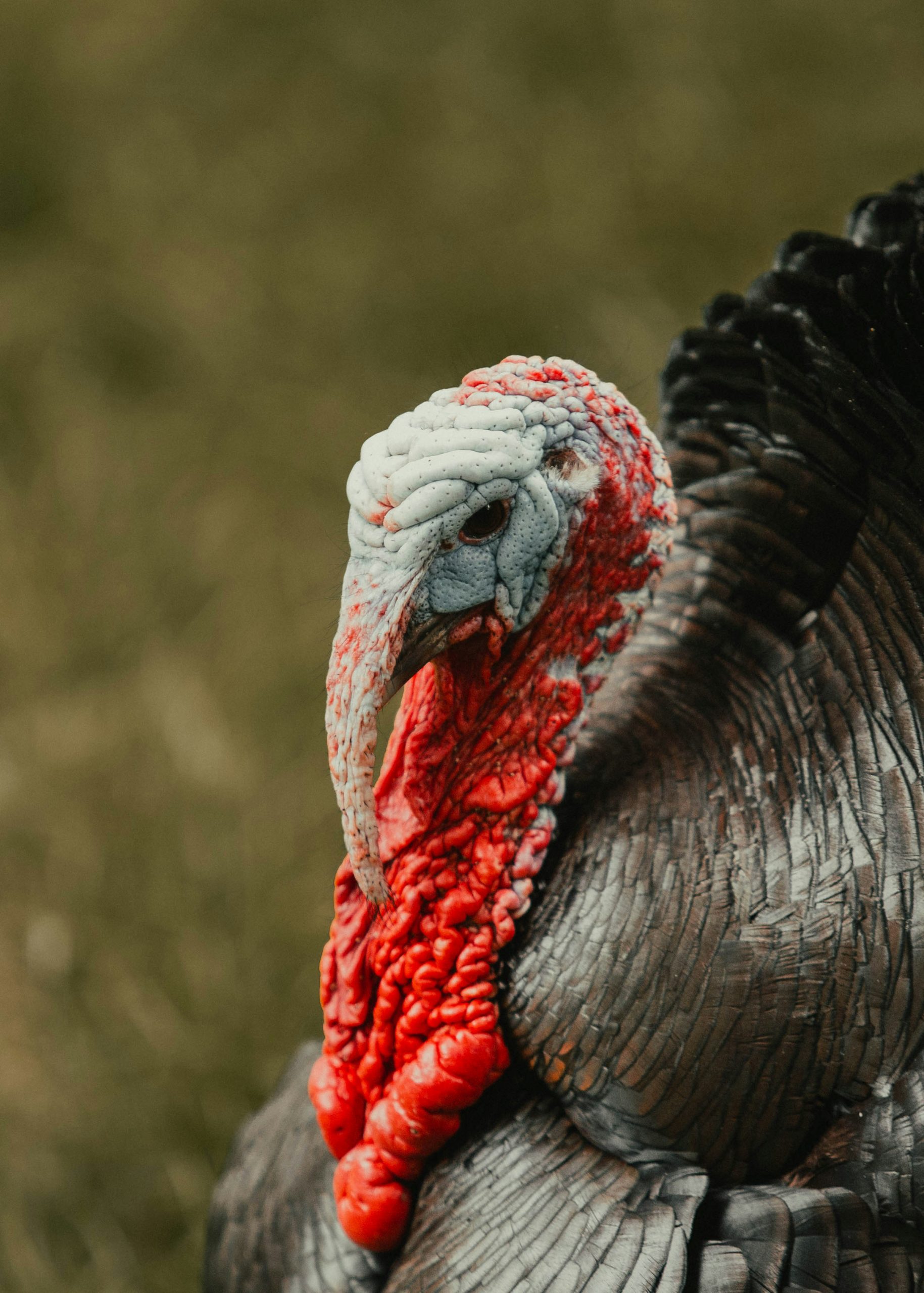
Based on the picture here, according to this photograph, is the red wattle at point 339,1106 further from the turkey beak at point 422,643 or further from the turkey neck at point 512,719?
the turkey beak at point 422,643

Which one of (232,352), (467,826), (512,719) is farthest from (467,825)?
(232,352)

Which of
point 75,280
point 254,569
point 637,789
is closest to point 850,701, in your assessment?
point 637,789

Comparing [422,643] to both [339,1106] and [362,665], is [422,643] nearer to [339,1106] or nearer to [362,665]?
[362,665]

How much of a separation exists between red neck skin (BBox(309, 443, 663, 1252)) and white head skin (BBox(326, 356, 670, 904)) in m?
0.08

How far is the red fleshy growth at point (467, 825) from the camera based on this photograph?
5.01ft

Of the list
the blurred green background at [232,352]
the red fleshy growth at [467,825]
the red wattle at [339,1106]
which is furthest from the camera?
the blurred green background at [232,352]

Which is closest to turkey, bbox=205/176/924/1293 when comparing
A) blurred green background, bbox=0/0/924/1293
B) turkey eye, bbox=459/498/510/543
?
turkey eye, bbox=459/498/510/543

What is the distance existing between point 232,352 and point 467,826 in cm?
303

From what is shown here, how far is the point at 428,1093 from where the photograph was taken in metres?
1.54

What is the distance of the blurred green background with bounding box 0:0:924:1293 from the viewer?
262 cm

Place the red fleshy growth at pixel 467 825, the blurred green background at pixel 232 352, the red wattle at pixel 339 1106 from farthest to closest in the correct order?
the blurred green background at pixel 232 352 < the red wattle at pixel 339 1106 < the red fleshy growth at pixel 467 825

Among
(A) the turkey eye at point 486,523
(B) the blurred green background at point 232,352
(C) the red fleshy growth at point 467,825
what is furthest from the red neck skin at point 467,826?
(B) the blurred green background at point 232,352

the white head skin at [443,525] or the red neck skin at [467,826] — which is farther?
the red neck skin at [467,826]

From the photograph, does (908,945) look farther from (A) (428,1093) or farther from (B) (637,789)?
(A) (428,1093)
